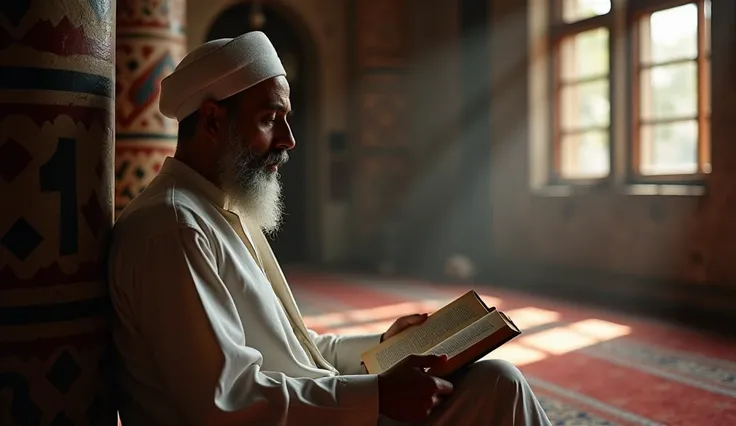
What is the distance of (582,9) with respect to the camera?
7152 millimetres

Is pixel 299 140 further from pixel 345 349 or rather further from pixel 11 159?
pixel 11 159

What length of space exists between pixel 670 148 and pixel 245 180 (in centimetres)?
511

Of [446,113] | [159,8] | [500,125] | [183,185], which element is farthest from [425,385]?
[446,113]

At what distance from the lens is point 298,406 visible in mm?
1480

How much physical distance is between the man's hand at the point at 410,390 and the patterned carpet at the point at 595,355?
1.83 metres

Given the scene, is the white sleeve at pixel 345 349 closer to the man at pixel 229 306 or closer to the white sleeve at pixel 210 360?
the man at pixel 229 306

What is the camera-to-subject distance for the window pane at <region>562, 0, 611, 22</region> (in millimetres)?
6732

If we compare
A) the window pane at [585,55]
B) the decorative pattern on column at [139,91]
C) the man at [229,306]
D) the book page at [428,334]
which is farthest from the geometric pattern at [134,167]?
the window pane at [585,55]

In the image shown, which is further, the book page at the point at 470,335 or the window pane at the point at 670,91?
the window pane at the point at 670,91

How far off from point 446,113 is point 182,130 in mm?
7192

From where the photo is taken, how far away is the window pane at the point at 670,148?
19.5 ft

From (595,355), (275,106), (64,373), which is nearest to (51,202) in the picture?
(64,373)

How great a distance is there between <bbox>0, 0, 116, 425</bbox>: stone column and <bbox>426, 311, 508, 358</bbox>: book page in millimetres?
688

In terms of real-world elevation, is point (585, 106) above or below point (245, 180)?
above
